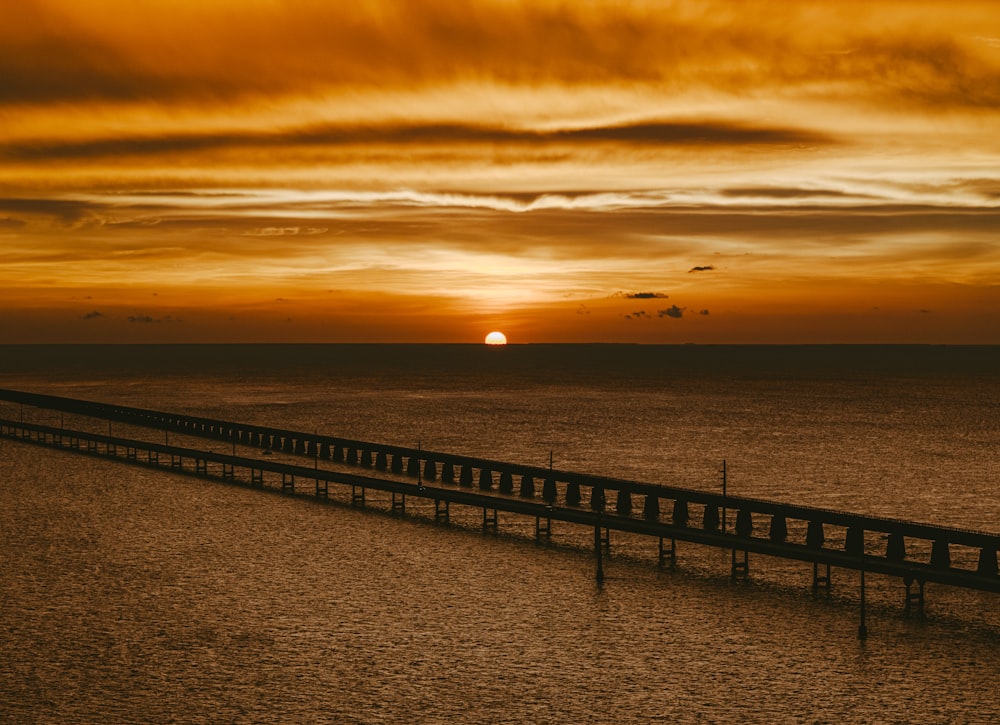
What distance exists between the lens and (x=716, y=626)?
81.0ft

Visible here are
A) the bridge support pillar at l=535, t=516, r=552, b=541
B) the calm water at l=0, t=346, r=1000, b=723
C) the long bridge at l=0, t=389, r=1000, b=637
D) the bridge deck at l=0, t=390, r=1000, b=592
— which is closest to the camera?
the calm water at l=0, t=346, r=1000, b=723

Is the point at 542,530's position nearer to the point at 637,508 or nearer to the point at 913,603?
the point at 637,508

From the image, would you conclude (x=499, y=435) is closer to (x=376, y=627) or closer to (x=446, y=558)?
(x=446, y=558)

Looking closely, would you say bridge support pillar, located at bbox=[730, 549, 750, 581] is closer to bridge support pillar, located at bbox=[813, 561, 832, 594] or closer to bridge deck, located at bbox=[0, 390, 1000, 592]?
bridge deck, located at bbox=[0, 390, 1000, 592]

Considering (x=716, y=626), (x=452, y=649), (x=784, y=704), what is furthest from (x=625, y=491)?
(x=784, y=704)

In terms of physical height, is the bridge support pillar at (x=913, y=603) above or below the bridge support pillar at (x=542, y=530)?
above

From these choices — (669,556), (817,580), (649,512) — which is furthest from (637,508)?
(817,580)

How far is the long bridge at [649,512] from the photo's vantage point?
88.9ft

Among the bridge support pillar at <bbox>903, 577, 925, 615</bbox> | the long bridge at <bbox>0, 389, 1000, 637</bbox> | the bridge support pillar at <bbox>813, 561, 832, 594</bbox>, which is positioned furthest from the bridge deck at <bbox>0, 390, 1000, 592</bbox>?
the bridge support pillar at <bbox>813, 561, 832, 594</bbox>

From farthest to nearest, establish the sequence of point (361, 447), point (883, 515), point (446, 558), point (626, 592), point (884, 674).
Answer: point (361, 447) → point (883, 515) → point (446, 558) → point (626, 592) → point (884, 674)

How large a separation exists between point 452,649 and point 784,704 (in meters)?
6.97

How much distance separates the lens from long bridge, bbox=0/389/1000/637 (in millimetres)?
27109

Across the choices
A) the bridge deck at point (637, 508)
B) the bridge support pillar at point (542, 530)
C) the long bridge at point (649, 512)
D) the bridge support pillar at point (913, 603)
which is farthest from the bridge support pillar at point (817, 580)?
the bridge support pillar at point (542, 530)

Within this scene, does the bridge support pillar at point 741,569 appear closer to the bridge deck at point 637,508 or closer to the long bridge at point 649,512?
the long bridge at point 649,512
